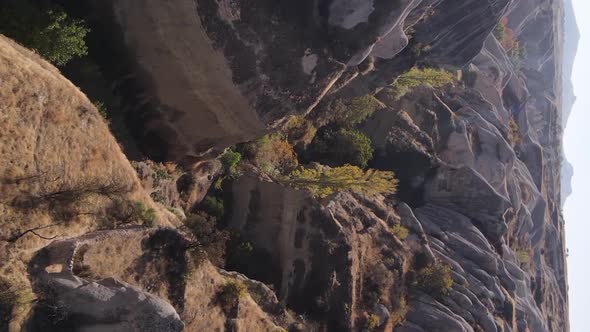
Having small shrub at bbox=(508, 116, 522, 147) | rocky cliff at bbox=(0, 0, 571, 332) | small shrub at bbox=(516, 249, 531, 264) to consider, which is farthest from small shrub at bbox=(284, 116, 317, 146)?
small shrub at bbox=(508, 116, 522, 147)

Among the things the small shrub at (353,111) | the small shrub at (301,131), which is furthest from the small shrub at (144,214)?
the small shrub at (353,111)

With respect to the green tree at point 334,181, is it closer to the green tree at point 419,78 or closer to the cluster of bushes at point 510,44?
the green tree at point 419,78

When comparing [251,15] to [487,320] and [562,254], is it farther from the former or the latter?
[562,254]

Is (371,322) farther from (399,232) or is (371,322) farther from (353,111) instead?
(353,111)

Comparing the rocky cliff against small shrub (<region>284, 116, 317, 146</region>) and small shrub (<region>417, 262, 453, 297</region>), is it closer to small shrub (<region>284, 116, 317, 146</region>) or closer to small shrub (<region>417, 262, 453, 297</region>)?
small shrub (<region>417, 262, 453, 297</region>)

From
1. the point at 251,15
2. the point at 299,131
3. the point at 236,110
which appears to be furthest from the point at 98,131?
the point at 299,131
